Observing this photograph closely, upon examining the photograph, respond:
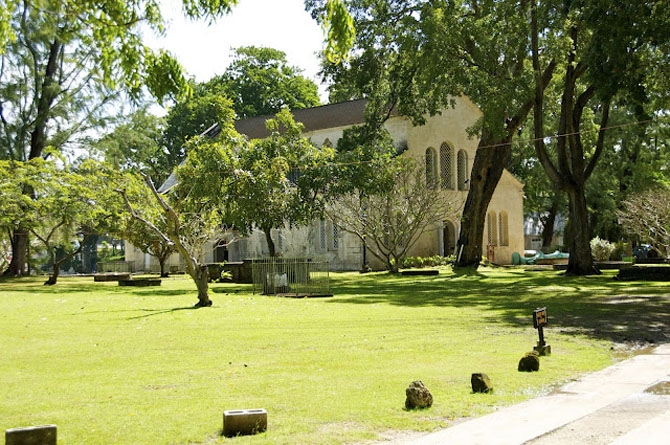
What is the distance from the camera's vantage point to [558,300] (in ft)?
64.1

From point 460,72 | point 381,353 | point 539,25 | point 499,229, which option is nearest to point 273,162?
point 460,72

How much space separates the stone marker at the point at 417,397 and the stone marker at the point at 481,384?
93 cm

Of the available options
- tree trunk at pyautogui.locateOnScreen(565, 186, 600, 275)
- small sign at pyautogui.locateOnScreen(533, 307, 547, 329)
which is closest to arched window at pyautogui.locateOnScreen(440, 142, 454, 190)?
tree trunk at pyautogui.locateOnScreen(565, 186, 600, 275)

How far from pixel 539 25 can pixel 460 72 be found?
341 centimetres

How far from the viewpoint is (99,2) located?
326 inches

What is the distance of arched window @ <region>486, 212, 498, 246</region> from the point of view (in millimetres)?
51188

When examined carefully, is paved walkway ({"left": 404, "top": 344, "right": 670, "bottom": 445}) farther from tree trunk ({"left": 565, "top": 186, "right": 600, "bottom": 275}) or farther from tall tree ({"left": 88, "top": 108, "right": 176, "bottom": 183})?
tall tree ({"left": 88, "top": 108, "right": 176, "bottom": 183})

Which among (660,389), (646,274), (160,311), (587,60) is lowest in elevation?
(660,389)

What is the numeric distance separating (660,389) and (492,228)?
44.8 meters

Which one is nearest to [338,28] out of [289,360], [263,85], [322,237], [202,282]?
[289,360]

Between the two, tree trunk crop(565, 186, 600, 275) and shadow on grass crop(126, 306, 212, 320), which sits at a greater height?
tree trunk crop(565, 186, 600, 275)

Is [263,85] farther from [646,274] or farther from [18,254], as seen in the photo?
[646,274]

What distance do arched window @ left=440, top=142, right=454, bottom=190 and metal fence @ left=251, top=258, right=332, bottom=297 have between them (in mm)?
25130

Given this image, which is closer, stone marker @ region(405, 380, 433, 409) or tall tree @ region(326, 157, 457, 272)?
stone marker @ region(405, 380, 433, 409)
